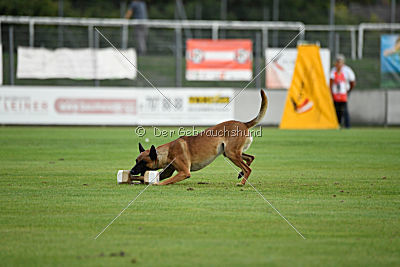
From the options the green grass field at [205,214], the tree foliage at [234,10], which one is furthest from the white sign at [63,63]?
the tree foliage at [234,10]

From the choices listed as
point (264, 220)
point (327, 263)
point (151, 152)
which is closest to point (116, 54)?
point (151, 152)

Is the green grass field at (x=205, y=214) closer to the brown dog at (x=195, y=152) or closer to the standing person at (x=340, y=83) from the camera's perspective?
the brown dog at (x=195, y=152)

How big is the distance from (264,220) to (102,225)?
1837 millimetres

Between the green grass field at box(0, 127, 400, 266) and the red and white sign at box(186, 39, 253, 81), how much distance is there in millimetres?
13300

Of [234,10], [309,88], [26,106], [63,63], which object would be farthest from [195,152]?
[234,10]

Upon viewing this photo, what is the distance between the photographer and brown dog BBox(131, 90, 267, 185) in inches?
441

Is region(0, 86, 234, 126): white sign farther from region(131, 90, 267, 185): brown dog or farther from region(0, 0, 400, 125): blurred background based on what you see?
region(131, 90, 267, 185): brown dog

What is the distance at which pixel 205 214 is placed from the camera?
873 centimetres

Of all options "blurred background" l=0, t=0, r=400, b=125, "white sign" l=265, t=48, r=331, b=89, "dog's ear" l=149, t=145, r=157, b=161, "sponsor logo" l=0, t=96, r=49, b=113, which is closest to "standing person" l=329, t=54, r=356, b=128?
"blurred background" l=0, t=0, r=400, b=125

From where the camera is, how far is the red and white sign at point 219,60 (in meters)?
29.3

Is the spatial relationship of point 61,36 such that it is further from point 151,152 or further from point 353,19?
point 353,19

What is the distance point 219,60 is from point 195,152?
18.5 metres

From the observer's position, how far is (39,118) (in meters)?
26.2

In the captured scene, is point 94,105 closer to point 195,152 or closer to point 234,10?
point 195,152
